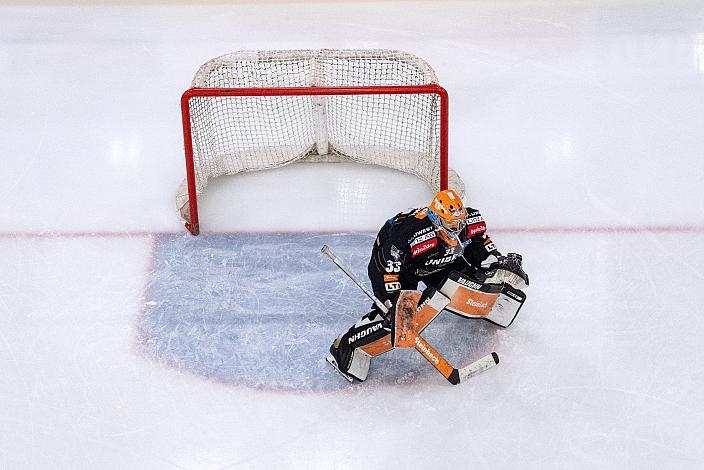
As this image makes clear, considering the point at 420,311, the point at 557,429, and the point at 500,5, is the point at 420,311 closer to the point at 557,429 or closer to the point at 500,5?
the point at 557,429

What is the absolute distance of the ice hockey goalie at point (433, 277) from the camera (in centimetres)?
467

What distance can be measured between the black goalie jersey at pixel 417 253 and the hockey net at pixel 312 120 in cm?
78

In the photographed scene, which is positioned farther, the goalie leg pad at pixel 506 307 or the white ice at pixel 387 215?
the goalie leg pad at pixel 506 307

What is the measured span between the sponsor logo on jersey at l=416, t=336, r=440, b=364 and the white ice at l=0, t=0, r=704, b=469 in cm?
15

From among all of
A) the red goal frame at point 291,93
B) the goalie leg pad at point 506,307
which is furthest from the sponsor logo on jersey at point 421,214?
the red goal frame at point 291,93

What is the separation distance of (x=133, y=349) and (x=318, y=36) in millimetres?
3176

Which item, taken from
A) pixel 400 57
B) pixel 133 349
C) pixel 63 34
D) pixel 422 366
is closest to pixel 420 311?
pixel 422 366

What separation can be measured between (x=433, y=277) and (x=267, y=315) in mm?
814

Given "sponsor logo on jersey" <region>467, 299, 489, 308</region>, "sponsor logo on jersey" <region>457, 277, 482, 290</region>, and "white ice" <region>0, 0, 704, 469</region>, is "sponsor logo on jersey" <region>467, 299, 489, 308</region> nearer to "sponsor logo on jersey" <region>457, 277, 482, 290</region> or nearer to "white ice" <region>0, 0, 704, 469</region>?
"sponsor logo on jersey" <region>457, 277, 482, 290</region>

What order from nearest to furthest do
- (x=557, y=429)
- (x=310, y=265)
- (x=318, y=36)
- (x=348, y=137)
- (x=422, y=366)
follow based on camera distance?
(x=557, y=429)
(x=422, y=366)
(x=310, y=265)
(x=348, y=137)
(x=318, y=36)

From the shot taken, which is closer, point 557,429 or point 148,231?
point 557,429

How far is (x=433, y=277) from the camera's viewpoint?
4.96m

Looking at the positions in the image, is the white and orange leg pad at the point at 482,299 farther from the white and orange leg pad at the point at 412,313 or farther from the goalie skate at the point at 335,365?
the goalie skate at the point at 335,365

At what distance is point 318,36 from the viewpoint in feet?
24.3
